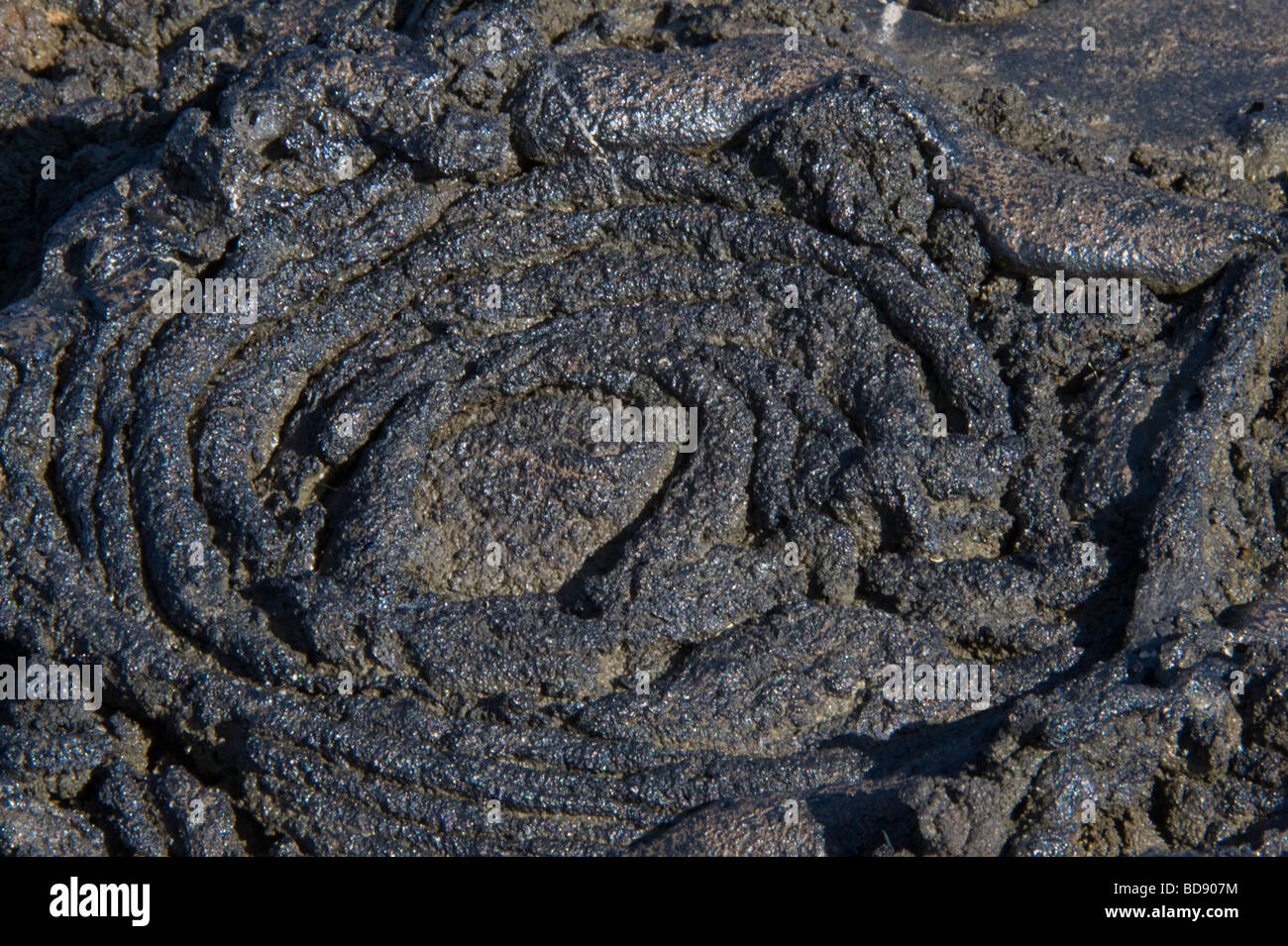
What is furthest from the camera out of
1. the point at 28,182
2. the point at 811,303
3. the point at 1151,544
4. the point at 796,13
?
the point at 28,182

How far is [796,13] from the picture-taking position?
5887 mm

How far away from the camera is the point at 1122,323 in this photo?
4891mm

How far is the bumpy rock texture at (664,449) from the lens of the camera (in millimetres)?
4297

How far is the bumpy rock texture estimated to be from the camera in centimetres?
430

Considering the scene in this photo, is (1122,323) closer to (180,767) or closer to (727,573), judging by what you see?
(727,573)

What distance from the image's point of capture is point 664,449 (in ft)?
16.4

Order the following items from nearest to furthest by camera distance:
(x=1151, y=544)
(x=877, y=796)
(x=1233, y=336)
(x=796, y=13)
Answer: (x=877, y=796), (x=1151, y=544), (x=1233, y=336), (x=796, y=13)

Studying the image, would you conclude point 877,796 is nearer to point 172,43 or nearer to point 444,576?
point 444,576

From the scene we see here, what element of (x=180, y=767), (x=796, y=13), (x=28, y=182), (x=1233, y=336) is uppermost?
(x=796, y=13)
